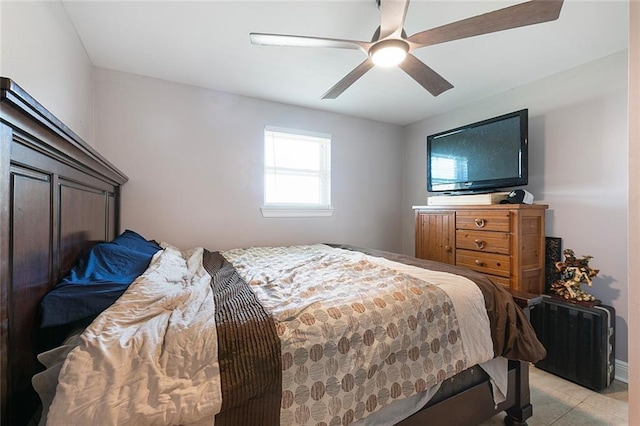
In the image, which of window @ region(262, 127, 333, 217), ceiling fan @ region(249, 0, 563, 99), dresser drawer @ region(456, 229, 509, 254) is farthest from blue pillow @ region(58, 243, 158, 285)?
dresser drawer @ region(456, 229, 509, 254)

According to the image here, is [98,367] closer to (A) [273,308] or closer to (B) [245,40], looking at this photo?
(A) [273,308]

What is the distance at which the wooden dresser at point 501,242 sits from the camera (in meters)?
2.15

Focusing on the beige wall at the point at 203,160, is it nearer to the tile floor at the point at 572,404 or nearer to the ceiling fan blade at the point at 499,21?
the ceiling fan blade at the point at 499,21

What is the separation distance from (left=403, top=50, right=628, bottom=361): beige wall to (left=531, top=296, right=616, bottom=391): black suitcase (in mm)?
310

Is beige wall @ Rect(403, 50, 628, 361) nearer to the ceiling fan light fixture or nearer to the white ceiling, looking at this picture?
the white ceiling

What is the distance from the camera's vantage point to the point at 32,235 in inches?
32.7

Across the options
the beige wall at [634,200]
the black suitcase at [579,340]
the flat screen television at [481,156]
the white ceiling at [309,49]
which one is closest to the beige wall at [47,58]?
the white ceiling at [309,49]

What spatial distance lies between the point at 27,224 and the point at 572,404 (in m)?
2.88

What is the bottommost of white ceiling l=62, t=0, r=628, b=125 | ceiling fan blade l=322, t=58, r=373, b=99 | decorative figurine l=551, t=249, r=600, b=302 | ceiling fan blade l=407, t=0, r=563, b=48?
decorative figurine l=551, t=249, r=600, b=302

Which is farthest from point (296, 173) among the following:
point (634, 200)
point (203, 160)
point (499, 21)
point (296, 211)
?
point (634, 200)

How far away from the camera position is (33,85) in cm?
130

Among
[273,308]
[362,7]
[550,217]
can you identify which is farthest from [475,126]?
[273,308]

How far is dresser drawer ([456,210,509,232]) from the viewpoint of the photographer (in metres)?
2.22

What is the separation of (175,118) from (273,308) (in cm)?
235
